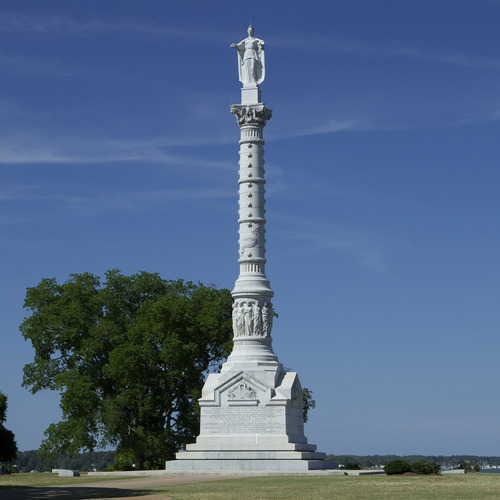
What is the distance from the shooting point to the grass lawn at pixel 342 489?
89.6 ft

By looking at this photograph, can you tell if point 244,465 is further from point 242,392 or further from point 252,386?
point 252,386

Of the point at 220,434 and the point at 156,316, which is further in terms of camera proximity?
the point at 156,316

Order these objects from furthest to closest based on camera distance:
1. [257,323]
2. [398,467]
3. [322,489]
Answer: [257,323] < [398,467] < [322,489]

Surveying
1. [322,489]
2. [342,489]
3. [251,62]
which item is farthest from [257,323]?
[342,489]

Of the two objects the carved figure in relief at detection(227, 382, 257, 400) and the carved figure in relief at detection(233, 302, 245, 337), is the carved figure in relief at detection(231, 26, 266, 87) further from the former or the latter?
the carved figure in relief at detection(227, 382, 257, 400)

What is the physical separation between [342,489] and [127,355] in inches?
1041

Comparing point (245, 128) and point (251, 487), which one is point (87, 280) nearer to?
point (245, 128)

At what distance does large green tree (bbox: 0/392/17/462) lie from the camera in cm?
4894

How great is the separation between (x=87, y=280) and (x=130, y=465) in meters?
12.1

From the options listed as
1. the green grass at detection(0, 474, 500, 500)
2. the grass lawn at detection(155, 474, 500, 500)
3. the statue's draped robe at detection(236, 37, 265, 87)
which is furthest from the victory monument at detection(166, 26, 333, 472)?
the green grass at detection(0, 474, 500, 500)

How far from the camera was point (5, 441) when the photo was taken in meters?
49.1

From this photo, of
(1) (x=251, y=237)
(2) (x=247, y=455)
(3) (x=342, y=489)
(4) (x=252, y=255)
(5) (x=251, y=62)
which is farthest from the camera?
(5) (x=251, y=62)

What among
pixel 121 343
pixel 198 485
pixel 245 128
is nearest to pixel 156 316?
pixel 121 343

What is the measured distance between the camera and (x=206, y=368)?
5769 cm
